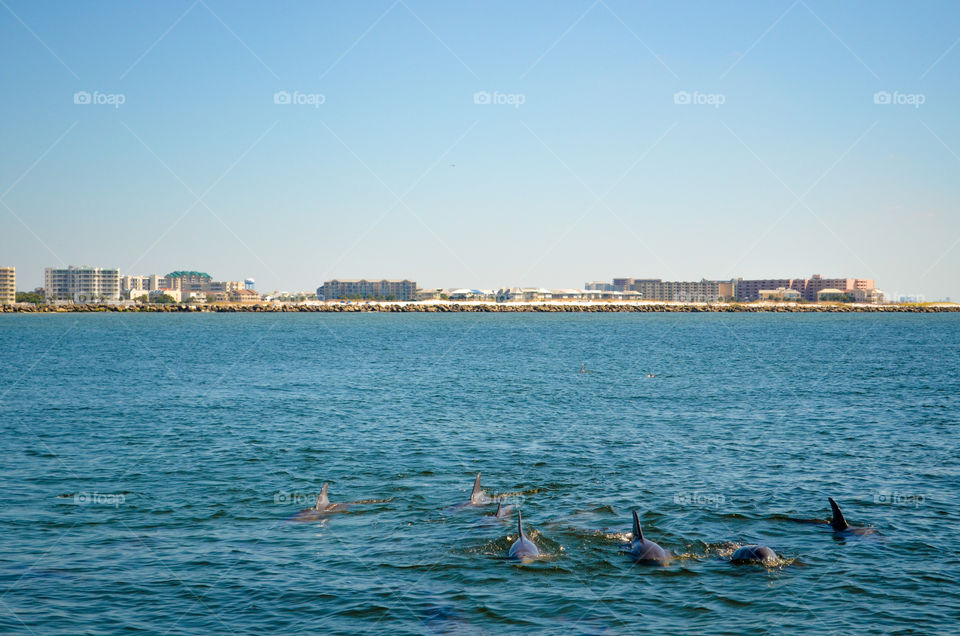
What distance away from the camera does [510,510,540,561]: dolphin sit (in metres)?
18.0

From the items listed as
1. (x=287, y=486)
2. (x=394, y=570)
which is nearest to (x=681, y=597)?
(x=394, y=570)

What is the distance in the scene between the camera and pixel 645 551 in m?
18.0

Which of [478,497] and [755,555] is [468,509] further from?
[755,555]

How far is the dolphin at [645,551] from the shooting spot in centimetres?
1777

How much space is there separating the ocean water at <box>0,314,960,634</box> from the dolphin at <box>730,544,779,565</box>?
425 millimetres

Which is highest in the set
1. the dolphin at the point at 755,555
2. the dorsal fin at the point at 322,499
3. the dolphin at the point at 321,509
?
the dorsal fin at the point at 322,499

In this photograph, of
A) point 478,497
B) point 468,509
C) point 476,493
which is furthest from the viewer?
point 476,493

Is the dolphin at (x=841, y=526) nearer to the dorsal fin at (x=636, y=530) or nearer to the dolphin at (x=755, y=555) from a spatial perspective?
the dolphin at (x=755, y=555)

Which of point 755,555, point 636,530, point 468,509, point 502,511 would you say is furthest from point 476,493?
point 755,555

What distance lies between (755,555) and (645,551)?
2.56 m

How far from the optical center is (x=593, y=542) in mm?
19156

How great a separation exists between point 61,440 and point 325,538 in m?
20.0

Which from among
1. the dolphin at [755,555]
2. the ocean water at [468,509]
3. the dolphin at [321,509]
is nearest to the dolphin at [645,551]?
the ocean water at [468,509]

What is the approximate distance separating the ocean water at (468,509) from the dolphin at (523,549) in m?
0.31
